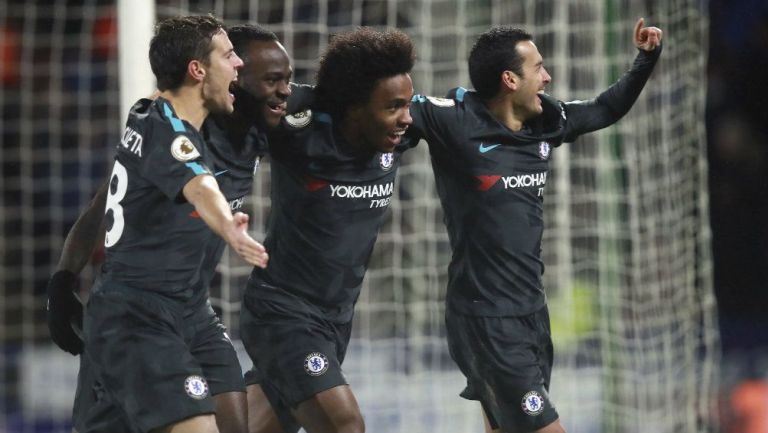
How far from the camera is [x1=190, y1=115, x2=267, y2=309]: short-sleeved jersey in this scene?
13.9 ft

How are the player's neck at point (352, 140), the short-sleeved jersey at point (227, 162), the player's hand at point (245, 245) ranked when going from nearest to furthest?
the player's hand at point (245, 245) < the short-sleeved jersey at point (227, 162) < the player's neck at point (352, 140)

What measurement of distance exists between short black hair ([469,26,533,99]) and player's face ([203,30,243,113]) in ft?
3.73

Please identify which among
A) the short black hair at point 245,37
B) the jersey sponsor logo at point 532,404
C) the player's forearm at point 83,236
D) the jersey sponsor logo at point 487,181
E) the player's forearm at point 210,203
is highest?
the short black hair at point 245,37

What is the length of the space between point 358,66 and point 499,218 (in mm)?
737

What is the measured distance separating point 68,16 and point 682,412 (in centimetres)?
380

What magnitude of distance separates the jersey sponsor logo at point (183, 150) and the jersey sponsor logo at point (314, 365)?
974mm

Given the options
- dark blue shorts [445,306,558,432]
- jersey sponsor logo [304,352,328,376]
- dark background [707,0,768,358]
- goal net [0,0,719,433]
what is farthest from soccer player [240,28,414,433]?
dark background [707,0,768,358]

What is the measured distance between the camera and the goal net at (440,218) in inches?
260

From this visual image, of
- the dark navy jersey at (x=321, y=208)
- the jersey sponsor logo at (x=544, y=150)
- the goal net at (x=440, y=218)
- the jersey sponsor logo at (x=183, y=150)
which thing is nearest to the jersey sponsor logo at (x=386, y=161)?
the dark navy jersey at (x=321, y=208)

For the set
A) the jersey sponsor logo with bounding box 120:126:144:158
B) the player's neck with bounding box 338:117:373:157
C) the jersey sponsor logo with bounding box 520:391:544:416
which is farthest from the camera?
the jersey sponsor logo with bounding box 520:391:544:416

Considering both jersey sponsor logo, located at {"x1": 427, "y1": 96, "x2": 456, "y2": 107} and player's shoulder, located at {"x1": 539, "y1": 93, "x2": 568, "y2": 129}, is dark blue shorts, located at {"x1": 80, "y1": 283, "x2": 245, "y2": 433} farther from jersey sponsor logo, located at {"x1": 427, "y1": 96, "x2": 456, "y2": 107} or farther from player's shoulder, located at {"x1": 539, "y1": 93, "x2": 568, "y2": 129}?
player's shoulder, located at {"x1": 539, "y1": 93, "x2": 568, "y2": 129}

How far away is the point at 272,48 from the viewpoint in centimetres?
440

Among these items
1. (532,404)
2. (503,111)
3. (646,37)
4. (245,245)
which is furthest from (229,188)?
(646,37)

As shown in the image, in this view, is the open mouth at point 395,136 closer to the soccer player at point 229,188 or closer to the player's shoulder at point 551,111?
the soccer player at point 229,188
